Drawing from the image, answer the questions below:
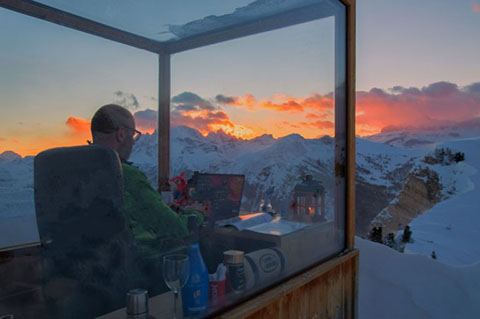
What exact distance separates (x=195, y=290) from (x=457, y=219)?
7412 mm

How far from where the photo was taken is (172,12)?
77.5 inches

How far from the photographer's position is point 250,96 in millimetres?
2076

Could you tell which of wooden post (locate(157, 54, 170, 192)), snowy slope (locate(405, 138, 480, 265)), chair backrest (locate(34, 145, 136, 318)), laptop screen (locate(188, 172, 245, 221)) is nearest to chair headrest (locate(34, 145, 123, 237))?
chair backrest (locate(34, 145, 136, 318))

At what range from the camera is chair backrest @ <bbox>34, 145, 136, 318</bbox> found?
1.25 metres

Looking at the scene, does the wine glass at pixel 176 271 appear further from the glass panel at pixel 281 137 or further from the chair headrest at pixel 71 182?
the glass panel at pixel 281 137

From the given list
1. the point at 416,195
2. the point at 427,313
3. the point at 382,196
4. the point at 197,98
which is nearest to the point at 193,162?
the point at 197,98

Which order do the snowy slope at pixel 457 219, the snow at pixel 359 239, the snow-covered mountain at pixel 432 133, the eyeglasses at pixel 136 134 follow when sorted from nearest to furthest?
the snow at pixel 359 239 < the eyeglasses at pixel 136 134 < the snowy slope at pixel 457 219 < the snow-covered mountain at pixel 432 133

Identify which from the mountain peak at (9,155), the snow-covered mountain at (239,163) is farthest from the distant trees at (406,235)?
the mountain peak at (9,155)

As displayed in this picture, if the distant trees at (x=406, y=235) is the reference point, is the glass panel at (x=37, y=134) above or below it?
above

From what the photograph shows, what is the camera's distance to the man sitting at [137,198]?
143cm

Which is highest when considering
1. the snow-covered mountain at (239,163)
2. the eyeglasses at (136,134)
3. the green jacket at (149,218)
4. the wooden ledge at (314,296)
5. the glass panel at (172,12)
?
the glass panel at (172,12)

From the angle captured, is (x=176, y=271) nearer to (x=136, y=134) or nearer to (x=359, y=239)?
(x=136, y=134)

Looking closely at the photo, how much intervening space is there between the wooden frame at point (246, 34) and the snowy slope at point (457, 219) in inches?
143

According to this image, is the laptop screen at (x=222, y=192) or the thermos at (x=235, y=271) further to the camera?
the laptop screen at (x=222, y=192)
